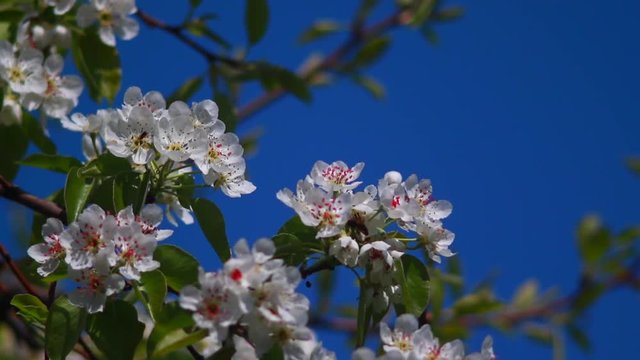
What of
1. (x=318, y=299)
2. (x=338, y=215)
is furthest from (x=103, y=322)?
(x=318, y=299)

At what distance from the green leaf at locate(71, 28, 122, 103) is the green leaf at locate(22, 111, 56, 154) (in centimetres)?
Result: 23

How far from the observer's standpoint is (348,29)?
4.20m

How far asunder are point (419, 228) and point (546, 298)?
2.50 m

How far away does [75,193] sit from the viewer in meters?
1.92

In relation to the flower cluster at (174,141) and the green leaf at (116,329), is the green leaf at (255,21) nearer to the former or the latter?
the flower cluster at (174,141)

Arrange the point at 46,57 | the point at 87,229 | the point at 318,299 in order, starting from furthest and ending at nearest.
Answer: the point at 318,299
the point at 46,57
the point at 87,229

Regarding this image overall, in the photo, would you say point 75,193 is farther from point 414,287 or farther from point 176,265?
point 414,287

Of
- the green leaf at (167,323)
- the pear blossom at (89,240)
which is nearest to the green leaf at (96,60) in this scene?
the pear blossom at (89,240)

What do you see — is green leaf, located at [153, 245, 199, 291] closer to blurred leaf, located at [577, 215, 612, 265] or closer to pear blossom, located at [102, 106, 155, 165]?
pear blossom, located at [102, 106, 155, 165]

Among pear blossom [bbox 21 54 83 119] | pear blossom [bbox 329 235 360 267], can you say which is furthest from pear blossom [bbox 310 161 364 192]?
pear blossom [bbox 21 54 83 119]

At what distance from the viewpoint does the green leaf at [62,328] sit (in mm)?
1739

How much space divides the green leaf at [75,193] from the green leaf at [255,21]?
4.26 feet

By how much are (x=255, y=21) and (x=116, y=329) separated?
1.58 meters

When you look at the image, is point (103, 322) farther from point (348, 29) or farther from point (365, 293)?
point (348, 29)
